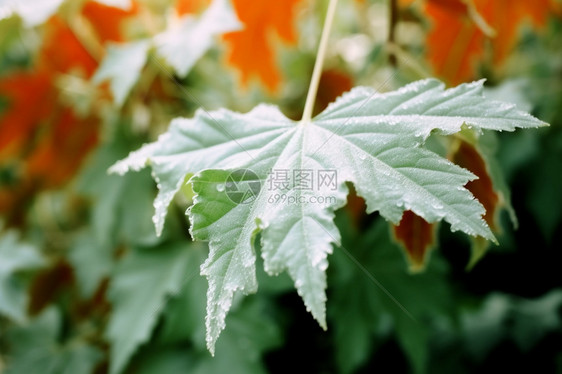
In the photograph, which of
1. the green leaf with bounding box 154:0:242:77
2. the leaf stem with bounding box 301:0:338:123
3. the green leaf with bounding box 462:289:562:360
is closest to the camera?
the leaf stem with bounding box 301:0:338:123

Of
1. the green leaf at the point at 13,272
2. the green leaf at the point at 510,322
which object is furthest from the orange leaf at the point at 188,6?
the green leaf at the point at 510,322

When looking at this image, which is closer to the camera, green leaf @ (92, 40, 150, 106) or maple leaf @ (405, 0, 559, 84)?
green leaf @ (92, 40, 150, 106)

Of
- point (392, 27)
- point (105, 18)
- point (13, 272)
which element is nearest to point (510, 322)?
point (392, 27)

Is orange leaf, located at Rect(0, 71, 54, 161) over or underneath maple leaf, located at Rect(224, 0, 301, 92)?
underneath

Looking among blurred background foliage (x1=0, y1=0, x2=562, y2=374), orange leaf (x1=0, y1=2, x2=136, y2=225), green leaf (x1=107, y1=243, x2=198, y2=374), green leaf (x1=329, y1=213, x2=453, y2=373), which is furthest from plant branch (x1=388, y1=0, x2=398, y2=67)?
orange leaf (x1=0, y1=2, x2=136, y2=225)

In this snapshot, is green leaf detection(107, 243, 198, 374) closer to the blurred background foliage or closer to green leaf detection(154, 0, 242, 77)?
the blurred background foliage

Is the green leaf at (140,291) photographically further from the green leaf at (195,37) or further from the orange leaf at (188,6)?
the orange leaf at (188,6)

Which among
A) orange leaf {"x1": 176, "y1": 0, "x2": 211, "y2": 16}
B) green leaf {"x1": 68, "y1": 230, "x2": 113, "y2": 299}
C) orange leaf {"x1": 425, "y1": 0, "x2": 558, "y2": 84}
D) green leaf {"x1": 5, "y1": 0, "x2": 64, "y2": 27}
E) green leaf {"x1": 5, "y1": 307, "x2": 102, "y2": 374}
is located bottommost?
green leaf {"x1": 5, "y1": 307, "x2": 102, "y2": 374}

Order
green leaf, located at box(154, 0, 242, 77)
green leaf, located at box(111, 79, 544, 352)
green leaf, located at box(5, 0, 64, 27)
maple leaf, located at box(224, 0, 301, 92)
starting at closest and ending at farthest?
green leaf, located at box(111, 79, 544, 352)
green leaf, located at box(154, 0, 242, 77)
green leaf, located at box(5, 0, 64, 27)
maple leaf, located at box(224, 0, 301, 92)
